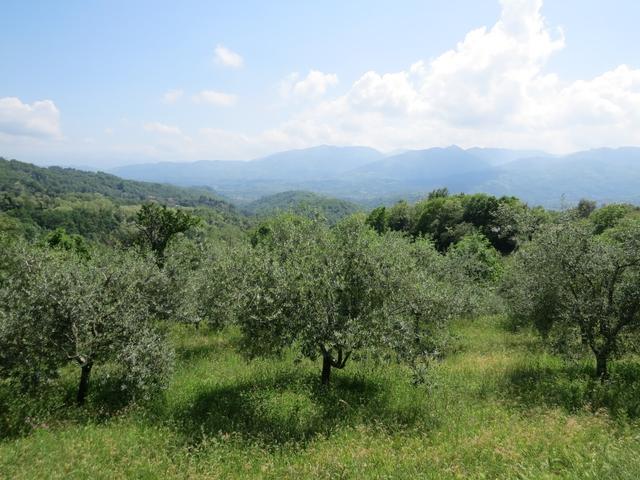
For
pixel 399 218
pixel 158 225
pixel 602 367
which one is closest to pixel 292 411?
pixel 602 367

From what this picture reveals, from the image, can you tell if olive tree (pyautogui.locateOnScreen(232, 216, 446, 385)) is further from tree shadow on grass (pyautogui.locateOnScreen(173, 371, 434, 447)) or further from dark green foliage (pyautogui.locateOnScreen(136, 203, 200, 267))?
dark green foliage (pyautogui.locateOnScreen(136, 203, 200, 267))

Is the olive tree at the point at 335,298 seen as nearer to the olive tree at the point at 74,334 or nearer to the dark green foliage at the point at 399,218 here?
the olive tree at the point at 74,334

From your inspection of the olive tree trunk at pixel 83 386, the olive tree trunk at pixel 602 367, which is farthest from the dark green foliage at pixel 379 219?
the olive tree trunk at pixel 83 386

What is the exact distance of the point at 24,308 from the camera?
14375 millimetres

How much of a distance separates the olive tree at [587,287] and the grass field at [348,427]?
5.38 ft

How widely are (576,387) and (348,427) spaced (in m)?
9.15

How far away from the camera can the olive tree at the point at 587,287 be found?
14.3 metres

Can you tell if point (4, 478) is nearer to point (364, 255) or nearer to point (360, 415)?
point (360, 415)

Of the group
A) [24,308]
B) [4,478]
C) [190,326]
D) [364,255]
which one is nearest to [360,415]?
[364,255]

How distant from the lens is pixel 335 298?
1408 centimetres

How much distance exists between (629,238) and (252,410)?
15480mm

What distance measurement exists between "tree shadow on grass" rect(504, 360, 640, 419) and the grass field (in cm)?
6

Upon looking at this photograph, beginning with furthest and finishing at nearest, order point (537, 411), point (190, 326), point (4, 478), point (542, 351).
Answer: point (190, 326) < point (542, 351) < point (537, 411) < point (4, 478)

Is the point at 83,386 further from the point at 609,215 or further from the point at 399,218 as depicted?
the point at 399,218
